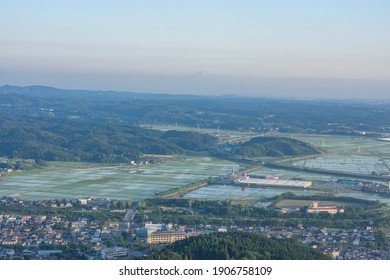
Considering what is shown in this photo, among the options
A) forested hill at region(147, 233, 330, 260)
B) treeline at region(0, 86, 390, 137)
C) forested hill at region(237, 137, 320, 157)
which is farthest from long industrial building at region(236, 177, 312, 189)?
treeline at region(0, 86, 390, 137)

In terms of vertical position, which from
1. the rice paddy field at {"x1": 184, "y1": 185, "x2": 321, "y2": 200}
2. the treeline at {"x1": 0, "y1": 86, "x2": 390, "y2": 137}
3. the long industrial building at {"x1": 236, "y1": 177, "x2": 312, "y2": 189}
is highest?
the treeline at {"x1": 0, "y1": 86, "x2": 390, "y2": 137}

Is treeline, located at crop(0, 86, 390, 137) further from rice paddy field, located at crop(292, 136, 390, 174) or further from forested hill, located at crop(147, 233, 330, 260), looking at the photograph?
forested hill, located at crop(147, 233, 330, 260)

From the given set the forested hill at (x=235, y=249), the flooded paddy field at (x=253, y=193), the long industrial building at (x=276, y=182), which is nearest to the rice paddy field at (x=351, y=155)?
the long industrial building at (x=276, y=182)

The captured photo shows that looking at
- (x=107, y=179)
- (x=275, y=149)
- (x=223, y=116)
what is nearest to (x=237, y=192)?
(x=107, y=179)

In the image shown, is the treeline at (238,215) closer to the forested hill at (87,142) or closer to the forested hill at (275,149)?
the forested hill at (87,142)

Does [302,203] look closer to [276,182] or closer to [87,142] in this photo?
[276,182]

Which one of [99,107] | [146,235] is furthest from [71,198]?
[99,107]
